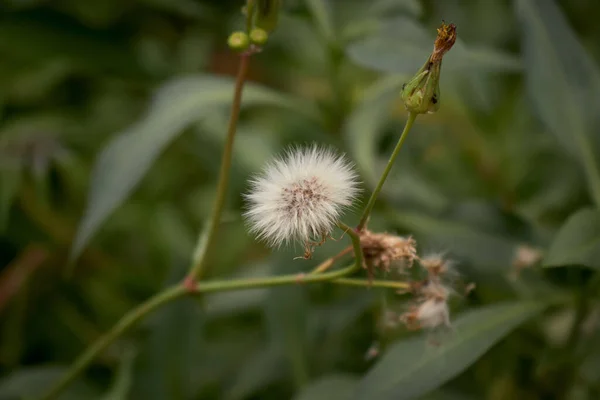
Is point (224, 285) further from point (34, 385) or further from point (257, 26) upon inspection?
point (34, 385)

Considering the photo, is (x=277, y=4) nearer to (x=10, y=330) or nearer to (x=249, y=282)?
(x=249, y=282)

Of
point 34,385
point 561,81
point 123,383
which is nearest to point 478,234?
point 561,81

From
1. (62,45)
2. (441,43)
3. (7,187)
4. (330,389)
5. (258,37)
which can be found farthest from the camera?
(62,45)

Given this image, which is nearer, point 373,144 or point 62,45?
point 373,144

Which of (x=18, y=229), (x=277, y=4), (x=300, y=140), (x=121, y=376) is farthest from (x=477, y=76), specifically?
(x=18, y=229)

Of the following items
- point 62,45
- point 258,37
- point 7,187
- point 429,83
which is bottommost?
point 429,83

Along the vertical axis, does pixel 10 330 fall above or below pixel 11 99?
below

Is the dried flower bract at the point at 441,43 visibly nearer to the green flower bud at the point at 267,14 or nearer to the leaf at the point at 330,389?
the green flower bud at the point at 267,14
